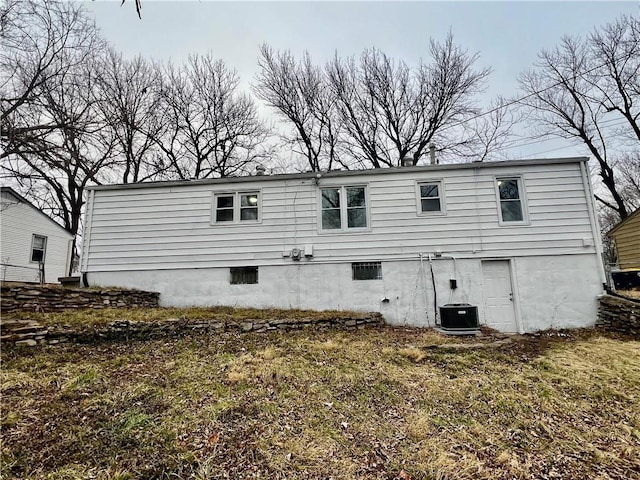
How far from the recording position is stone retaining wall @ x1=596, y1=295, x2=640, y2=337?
22.7 feet

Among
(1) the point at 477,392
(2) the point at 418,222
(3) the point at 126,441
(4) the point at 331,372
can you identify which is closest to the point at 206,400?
(3) the point at 126,441

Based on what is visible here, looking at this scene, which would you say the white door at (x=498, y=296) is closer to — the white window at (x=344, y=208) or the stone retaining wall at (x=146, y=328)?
the stone retaining wall at (x=146, y=328)

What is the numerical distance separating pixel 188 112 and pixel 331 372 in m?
17.3

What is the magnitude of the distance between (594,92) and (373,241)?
1681 centimetres

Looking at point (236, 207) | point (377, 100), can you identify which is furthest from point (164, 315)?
point (377, 100)

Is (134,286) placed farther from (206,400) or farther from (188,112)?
(188,112)

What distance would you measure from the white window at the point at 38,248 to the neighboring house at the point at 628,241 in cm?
2618

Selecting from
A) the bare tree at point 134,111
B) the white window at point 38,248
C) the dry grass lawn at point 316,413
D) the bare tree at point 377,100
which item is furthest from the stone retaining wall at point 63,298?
the bare tree at point 377,100

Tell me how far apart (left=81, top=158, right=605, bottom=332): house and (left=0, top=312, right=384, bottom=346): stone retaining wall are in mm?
940

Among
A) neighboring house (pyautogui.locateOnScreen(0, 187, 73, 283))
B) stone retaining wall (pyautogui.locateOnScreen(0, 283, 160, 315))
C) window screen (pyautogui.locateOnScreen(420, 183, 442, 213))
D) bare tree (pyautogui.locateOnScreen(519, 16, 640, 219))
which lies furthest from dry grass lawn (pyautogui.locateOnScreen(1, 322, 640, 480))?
bare tree (pyautogui.locateOnScreen(519, 16, 640, 219))

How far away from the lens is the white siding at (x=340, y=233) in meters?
8.17

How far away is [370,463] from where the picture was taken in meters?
2.88

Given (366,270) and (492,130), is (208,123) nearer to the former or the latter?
(366,270)

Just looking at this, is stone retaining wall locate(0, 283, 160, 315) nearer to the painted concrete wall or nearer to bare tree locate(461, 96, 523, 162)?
the painted concrete wall
